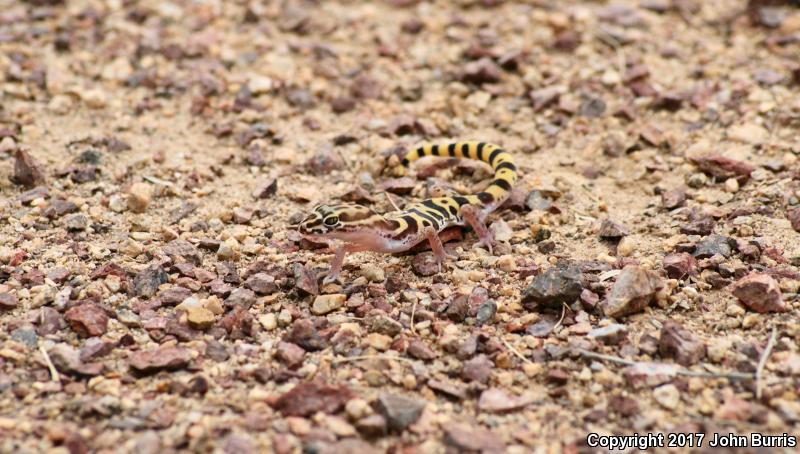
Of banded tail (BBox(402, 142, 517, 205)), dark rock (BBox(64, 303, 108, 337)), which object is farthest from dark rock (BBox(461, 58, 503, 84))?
dark rock (BBox(64, 303, 108, 337))

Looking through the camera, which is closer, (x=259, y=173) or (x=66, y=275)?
(x=66, y=275)

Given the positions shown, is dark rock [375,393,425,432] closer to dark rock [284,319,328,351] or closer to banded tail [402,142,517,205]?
dark rock [284,319,328,351]

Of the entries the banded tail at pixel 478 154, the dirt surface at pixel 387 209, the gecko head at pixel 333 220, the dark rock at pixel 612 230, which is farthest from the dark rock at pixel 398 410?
the banded tail at pixel 478 154

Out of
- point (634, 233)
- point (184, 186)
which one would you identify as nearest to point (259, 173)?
point (184, 186)

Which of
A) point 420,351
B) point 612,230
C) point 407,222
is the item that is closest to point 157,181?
point 407,222

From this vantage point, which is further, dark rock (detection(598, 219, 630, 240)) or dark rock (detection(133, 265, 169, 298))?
dark rock (detection(598, 219, 630, 240))

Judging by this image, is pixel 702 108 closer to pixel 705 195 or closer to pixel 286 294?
pixel 705 195
